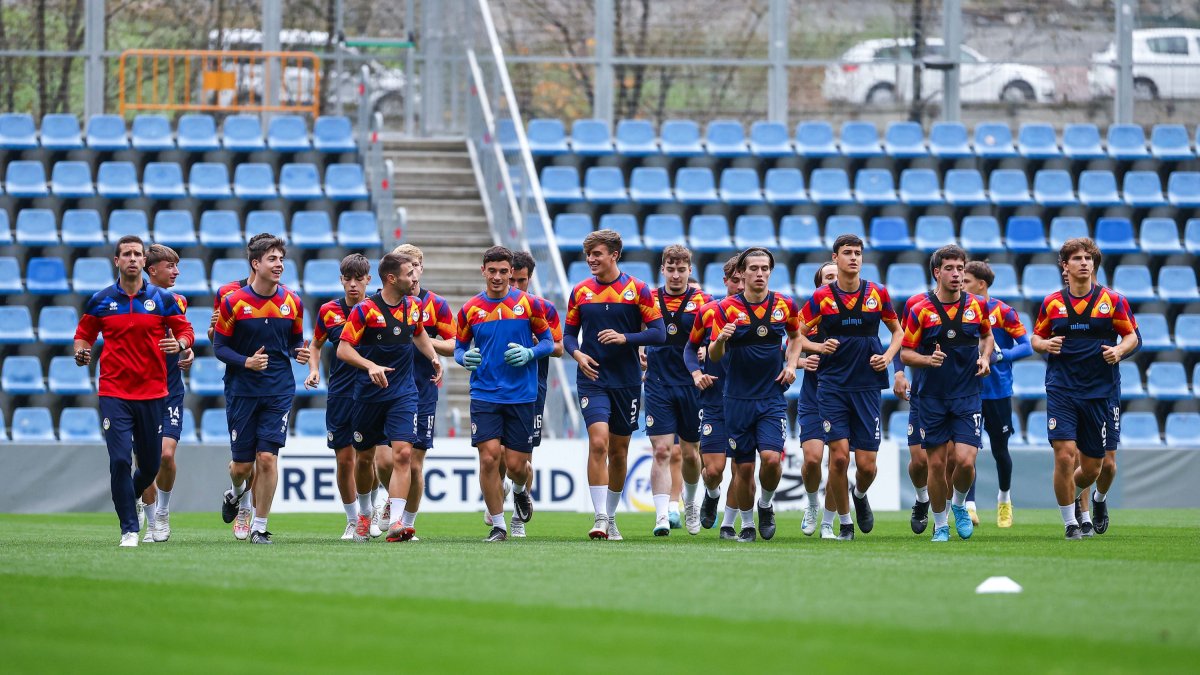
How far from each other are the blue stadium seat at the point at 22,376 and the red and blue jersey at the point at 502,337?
10795mm

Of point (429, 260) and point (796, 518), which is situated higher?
point (429, 260)

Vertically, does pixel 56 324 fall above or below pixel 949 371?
above

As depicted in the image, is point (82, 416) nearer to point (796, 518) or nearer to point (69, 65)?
point (69, 65)

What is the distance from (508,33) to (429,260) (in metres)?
4.57

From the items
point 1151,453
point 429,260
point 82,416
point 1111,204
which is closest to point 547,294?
point 429,260

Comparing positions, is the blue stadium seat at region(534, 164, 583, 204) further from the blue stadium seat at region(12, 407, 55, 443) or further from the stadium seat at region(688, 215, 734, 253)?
the blue stadium seat at region(12, 407, 55, 443)

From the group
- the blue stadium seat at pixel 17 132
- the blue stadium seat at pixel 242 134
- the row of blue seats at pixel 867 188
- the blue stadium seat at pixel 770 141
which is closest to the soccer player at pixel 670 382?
the row of blue seats at pixel 867 188

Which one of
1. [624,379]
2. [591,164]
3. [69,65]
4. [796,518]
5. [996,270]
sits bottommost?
[796,518]

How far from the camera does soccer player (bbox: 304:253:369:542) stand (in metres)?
14.0

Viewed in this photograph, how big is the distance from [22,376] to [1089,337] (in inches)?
563

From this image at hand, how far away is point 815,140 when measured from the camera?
2631 cm

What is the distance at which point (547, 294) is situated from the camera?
2141cm

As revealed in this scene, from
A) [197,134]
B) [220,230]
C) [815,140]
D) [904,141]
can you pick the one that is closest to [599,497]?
[220,230]

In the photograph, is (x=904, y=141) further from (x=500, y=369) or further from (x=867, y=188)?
(x=500, y=369)
